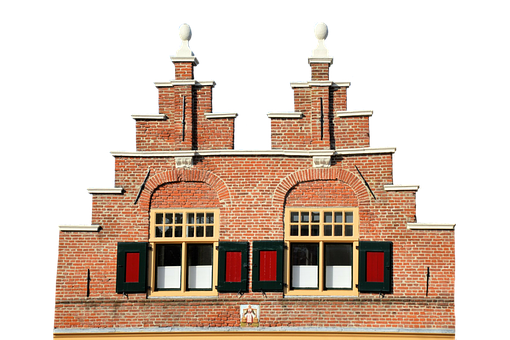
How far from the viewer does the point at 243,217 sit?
1448 centimetres

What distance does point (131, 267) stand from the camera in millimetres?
14352

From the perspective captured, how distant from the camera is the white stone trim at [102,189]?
47.9ft

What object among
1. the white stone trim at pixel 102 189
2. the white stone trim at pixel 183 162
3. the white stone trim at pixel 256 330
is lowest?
the white stone trim at pixel 256 330

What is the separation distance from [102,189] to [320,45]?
6046 millimetres

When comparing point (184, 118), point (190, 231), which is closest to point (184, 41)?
point (184, 118)

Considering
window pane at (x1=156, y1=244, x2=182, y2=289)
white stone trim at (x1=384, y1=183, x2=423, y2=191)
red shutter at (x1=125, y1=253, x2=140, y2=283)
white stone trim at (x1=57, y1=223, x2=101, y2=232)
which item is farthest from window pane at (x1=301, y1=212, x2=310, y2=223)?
white stone trim at (x1=57, y1=223, x2=101, y2=232)

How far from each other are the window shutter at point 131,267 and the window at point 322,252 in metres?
3.25

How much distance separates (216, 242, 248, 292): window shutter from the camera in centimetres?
1420

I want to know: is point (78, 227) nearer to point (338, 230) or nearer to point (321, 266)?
Result: point (321, 266)

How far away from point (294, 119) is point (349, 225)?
2.73m

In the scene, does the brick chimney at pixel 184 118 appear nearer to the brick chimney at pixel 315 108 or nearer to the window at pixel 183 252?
the brick chimney at pixel 315 108

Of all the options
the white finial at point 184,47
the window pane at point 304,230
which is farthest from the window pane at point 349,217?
the white finial at point 184,47

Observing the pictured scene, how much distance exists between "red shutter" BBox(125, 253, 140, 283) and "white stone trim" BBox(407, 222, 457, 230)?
6144 millimetres

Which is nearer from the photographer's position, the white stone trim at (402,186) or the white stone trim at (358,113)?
the white stone trim at (402,186)
